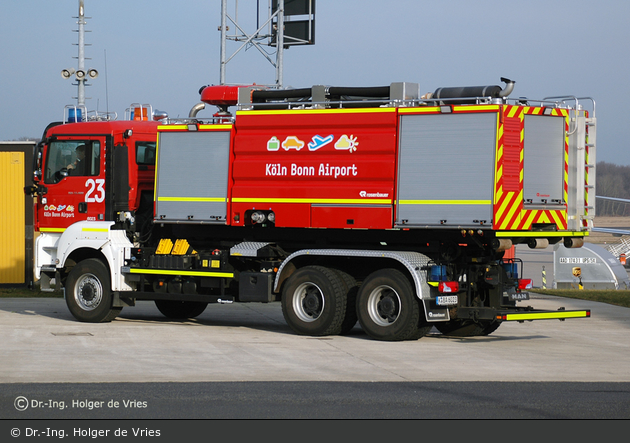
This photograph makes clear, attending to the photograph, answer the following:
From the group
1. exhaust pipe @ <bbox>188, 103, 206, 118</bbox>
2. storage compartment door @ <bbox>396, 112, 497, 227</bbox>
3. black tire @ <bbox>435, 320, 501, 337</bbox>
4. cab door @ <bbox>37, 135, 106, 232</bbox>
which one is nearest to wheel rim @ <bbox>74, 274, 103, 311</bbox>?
cab door @ <bbox>37, 135, 106, 232</bbox>

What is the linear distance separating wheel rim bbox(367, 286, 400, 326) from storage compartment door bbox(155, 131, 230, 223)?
2850mm

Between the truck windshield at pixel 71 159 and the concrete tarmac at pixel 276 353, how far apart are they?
2.57m

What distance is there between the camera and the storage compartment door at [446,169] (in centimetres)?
1252

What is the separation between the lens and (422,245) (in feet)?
44.4

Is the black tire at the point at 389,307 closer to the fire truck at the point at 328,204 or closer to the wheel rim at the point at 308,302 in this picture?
the fire truck at the point at 328,204

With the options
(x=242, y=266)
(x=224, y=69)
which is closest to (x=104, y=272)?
(x=242, y=266)

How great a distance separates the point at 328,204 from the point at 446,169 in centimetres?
188

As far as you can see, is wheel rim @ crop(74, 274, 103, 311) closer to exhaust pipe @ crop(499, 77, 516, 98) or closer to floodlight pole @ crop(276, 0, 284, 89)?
exhaust pipe @ crop(499, 77, 516, 98)

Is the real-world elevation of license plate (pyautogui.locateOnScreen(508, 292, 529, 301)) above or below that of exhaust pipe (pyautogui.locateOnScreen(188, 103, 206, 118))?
below

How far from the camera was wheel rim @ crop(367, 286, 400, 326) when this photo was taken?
13227 millimetres

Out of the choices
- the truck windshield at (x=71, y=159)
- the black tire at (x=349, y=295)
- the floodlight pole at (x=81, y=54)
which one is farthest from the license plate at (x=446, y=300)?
the floodlight pole at (x=81, y=54)

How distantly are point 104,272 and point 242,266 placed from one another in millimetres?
2398

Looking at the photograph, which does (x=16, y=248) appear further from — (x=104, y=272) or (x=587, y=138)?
(x=587, y=138)

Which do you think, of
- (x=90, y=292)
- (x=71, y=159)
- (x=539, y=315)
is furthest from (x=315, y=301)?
(x=71, y=159)
